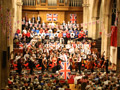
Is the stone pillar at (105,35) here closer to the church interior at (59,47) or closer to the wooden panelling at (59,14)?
the church interior at (59,47)

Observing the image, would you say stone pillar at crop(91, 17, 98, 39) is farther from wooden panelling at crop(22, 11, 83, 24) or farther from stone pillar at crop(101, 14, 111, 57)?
wooden panelling at crop(22, 11, 83, 24)

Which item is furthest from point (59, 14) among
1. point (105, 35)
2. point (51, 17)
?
point (105, 35)

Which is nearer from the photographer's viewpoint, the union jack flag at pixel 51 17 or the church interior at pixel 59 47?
the church interior at pixel 59 47

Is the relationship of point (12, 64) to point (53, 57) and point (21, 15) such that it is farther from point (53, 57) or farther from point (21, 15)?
point (21, 15)

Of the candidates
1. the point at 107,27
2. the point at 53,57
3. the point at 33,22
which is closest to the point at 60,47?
the point at 53,57

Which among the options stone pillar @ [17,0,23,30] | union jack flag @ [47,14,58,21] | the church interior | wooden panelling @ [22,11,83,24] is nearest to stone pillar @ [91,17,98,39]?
the church interior

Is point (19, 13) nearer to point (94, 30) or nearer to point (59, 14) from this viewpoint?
point (59, 14)

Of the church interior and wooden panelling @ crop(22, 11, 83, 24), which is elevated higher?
wooden panelling @ crop(22, 11, 83, 24)

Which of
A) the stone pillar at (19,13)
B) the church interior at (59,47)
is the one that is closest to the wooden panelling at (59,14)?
the church interior at (59,47)

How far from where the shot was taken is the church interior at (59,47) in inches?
463

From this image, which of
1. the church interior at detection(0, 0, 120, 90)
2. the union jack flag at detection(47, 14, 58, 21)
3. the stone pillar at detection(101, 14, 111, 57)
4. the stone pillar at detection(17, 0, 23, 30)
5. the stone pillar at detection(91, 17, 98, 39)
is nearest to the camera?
the church interior at detection(0, 0, 120, 90)

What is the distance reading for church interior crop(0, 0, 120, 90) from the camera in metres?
11.8

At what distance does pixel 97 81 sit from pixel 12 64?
6842 mm

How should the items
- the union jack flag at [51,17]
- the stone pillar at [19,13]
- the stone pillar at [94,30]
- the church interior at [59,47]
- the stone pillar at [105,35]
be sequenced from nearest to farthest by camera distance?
the church interior at [59,47] < the stone pillar at [105,35] < the stone pillar at [94,30] < the stone pillar at [19,13] < the union jack flag at [51,17]
